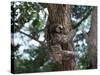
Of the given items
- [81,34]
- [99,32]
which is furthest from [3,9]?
[99,32]

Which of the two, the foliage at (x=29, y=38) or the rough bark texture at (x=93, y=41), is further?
the rough bark texture at (x=93, y=41)

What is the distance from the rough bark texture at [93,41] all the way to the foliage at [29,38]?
532mm

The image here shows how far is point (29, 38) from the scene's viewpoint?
255 centimetres

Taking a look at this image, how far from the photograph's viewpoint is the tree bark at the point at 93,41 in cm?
285

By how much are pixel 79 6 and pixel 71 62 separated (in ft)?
2.37

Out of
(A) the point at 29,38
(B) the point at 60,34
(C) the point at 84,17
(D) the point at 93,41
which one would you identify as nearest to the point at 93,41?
(D) the point at 93,41

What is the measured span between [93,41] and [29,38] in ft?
2.85

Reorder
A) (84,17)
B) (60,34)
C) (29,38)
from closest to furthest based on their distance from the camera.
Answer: (29,38) < (60,34) < (84,17)

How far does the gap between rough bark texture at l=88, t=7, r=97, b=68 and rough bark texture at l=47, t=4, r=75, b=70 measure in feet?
0.88

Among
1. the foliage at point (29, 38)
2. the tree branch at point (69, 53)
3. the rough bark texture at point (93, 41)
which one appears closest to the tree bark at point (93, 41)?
the rough bark texture at point (93, 41)

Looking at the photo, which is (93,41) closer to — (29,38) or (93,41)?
(93,41)

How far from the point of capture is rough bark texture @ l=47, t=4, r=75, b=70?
265 cm

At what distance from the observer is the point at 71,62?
2.74m

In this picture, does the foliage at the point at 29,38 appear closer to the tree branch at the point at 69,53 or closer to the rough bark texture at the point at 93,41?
the tree branch at the point at 69,53
